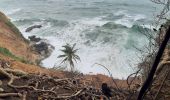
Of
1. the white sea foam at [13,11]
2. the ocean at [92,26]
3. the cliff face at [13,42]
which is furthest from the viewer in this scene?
the white sea foam at [13,11]

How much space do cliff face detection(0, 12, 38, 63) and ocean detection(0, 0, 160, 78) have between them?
1904 mm

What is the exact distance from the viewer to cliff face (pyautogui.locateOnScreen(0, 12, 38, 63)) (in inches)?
1320

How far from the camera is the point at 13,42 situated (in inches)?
1403

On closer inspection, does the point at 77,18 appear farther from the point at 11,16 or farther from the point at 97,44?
the point at 97,44

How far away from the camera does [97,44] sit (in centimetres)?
4406

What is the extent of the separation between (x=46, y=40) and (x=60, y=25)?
8344 mm

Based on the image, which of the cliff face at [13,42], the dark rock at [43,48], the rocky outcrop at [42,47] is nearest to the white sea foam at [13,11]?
the rocky outcrop at [42,47]

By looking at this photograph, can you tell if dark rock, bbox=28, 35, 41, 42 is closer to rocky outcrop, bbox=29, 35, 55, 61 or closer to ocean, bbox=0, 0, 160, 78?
rocky outcrop, bbox=29, 35, 55, 61

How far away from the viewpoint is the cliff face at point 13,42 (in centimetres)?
3354

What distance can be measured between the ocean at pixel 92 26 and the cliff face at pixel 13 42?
1.90 m

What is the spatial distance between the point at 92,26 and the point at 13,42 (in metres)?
17.1

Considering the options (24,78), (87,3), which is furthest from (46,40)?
(24,78)

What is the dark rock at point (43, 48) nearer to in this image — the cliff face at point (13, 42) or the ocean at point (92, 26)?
the ocean at point (92, 26)

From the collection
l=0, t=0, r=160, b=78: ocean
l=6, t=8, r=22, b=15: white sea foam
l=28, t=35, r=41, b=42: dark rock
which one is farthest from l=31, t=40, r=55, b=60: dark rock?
l=6, t=8, r=22, b=15: white sea foam
